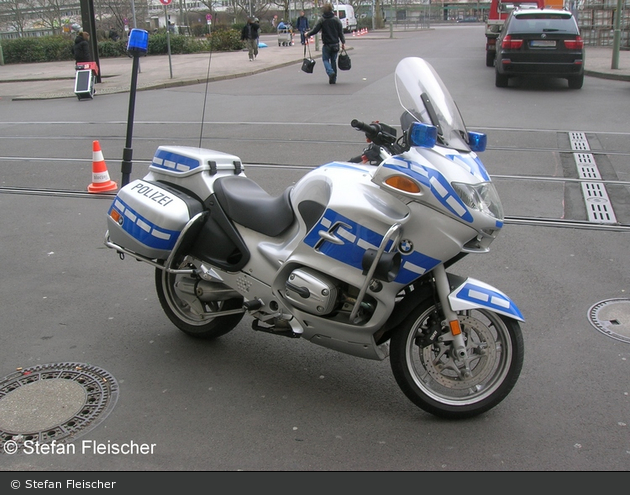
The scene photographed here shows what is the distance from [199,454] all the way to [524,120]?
10.2m

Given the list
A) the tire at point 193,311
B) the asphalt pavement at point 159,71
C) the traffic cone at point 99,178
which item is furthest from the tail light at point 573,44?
the tire at point 193,311

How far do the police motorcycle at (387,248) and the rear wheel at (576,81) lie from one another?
44.6 ft

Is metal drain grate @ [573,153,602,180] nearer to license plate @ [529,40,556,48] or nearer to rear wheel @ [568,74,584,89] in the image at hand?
license plate @ [529,40,556,48]

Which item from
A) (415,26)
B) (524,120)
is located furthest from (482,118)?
(415,26)

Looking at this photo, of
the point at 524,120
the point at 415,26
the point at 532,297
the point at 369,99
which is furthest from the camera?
the point at 415,26

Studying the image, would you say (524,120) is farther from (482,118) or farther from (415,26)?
(415,26)

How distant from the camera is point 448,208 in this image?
328 centimetres

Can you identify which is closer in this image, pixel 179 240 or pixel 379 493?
pixel 379 493

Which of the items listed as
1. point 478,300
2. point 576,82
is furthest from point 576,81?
point 478,300

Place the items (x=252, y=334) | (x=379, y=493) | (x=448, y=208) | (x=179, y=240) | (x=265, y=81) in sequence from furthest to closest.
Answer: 1. (x=265, y=81)
2. (x=252, y=334)
3. (x=179, y=240)
4. (x=448, y=208)
5. (x=379, y=493)

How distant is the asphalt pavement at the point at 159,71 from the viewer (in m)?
19.6

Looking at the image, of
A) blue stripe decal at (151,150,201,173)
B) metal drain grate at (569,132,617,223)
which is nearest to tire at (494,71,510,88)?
metal drain grate at (569,132,617,223)

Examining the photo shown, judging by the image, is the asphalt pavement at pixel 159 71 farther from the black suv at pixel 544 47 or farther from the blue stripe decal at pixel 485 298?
the blue stripe decal at pixel 485 298

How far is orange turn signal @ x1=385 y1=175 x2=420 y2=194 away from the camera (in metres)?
3.32
